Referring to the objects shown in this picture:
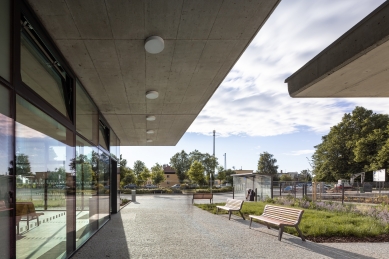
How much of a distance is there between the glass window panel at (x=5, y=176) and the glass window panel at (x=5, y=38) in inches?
8.7

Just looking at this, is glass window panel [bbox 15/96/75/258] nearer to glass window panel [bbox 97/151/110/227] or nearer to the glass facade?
the glass facade

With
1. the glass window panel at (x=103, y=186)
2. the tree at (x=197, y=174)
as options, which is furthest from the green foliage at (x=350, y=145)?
the glass window panel at (x=103, y=186)

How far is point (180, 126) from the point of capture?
47.0 ft

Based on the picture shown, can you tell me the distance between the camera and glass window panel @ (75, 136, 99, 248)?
7797 mm

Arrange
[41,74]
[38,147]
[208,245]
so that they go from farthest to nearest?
[208,245]
[41,74]
[38,147]

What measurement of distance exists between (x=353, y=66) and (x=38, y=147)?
4773 mm

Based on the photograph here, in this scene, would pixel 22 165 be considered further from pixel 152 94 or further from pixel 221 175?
pixel 221 175

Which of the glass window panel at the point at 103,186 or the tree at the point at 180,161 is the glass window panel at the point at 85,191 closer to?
the glass window panel at the point at 103,186

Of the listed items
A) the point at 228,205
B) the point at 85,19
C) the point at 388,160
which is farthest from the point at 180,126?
the point at 388,160

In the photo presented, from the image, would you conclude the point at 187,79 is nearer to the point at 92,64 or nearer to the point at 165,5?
the point at 92,64

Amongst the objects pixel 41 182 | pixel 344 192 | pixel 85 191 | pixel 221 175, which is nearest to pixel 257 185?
pixel 344 192

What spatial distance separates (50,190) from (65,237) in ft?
4.77

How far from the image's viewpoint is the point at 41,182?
17.3ft

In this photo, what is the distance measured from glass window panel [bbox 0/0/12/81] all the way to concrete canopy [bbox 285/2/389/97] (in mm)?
4317
